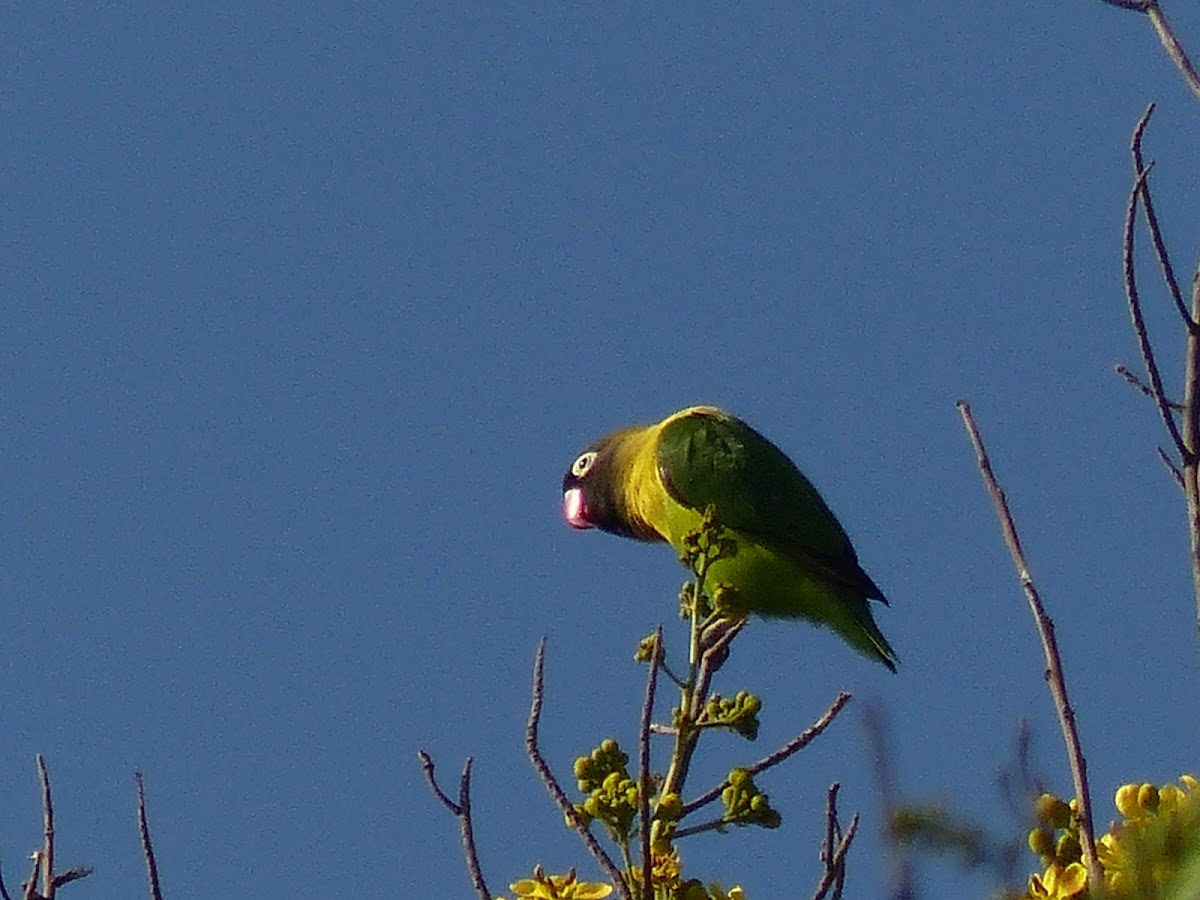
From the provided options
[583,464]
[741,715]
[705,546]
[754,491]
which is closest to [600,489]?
[583,464]

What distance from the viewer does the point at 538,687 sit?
89.7 inches

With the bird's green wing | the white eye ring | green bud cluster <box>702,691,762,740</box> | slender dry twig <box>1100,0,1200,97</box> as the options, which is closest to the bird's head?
the white eye ring

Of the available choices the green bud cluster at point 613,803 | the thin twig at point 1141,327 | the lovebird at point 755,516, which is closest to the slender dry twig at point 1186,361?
the thin twig at point 1141,327

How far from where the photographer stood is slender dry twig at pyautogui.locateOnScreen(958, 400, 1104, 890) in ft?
5.20

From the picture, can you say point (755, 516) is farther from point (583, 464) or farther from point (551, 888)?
point (551, 888)

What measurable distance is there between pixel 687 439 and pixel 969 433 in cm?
367

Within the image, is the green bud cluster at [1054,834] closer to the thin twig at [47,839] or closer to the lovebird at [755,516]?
the thin twig at [47,839]

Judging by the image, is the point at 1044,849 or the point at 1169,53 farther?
the point at 1169,53

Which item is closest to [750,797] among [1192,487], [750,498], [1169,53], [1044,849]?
[1044,849]

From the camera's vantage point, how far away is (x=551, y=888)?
7.59ft

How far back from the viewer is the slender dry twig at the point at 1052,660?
1.58 metres

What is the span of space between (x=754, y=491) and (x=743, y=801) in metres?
3.13

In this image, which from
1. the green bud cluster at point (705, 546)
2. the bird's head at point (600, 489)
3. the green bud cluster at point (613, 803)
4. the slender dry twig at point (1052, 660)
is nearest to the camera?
the slender dry twig at point (1052, 660)

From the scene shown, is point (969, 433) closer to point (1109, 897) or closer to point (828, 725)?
point (828, 725)
